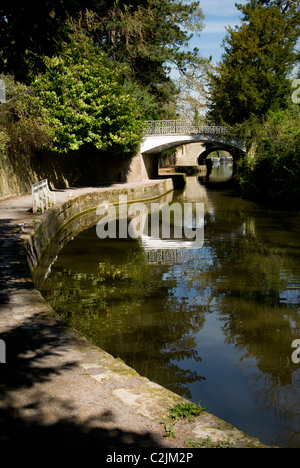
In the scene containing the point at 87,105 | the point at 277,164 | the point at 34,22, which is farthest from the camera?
the point at 87,105

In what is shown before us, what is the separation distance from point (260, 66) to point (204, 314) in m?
20.8

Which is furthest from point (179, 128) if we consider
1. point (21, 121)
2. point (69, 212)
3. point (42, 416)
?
point (42, 416)

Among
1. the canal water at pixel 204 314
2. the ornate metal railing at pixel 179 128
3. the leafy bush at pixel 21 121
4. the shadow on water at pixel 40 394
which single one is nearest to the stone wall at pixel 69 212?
the canal water at pixel 204 314

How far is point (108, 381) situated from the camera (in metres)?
3.36

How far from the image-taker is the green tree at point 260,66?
2383 centimetres

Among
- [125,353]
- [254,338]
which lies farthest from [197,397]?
[254,338]

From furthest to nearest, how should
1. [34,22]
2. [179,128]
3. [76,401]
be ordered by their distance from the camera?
[179,128]
[34,22]
[76,401]

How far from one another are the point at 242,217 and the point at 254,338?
1121 cm

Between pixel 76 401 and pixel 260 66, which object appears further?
pixel 260 66

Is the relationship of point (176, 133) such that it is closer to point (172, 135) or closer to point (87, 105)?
point (172, 135)

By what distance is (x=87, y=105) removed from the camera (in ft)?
63.1

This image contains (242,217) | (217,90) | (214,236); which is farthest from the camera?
(217,90)

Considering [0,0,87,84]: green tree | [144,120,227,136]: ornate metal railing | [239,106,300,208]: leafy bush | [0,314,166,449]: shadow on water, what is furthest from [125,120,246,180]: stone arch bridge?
[0,314,166,449]: shadow on water
